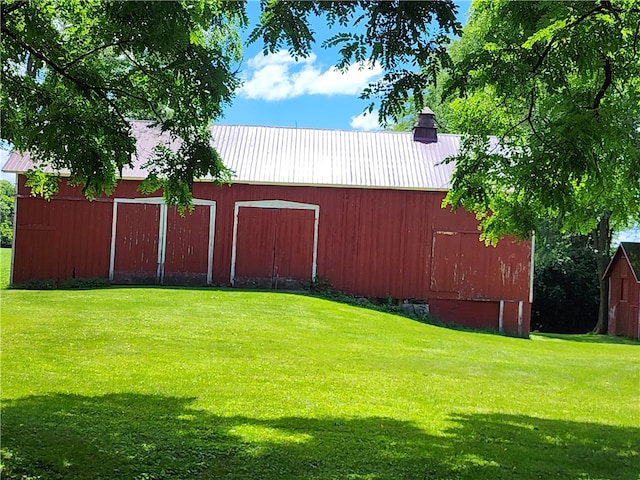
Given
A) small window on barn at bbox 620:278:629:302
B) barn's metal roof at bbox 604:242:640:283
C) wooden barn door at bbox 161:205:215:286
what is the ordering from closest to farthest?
1. wooden barn door at bbox 161:205:215:286
2. barn's metal roof at bbox 604:242:640:283
3. small window on barn at bbox 620:278:629:302

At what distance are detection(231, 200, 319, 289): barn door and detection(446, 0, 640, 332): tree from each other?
1124 centimetres

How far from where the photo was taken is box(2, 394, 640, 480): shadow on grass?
4.84 meters

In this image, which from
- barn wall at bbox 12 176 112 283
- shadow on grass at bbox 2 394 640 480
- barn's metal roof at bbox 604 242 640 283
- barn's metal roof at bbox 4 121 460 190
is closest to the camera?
shadow on grass at bbox 2 394 640 480

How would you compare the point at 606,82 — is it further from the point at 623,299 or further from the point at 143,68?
the point at 623,299

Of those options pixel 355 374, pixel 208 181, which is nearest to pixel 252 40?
pixel 355 374

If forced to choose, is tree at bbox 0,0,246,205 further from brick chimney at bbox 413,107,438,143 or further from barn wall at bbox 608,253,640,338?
barn wall at bbox 608,253,640,338

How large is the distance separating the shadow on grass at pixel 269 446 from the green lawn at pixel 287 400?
2 centimetres

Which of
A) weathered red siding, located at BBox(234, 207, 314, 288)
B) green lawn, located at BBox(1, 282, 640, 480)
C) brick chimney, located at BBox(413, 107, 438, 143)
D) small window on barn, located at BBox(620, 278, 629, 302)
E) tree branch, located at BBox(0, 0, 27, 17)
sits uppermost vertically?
brick chimney, located at BBox(413, 107, 438, 143)

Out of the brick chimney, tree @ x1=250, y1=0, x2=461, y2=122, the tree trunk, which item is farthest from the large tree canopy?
the tree trunk

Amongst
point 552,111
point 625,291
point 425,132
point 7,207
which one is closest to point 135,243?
point 425,132

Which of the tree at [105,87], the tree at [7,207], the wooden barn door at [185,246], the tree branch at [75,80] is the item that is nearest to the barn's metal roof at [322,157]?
the wooden barn door at [185,246]

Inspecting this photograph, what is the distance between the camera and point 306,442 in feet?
18.6

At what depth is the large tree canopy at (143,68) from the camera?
543 centimetres

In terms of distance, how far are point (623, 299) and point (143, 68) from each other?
941 inches
